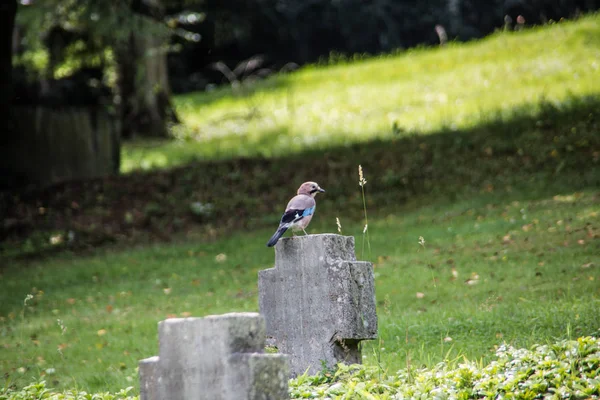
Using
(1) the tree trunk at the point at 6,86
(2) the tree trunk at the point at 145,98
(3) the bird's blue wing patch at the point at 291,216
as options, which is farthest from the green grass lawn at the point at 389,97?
(3) the bird's blue wing patch at the point at 291,216

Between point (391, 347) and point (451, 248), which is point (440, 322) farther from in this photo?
point (451, 248)

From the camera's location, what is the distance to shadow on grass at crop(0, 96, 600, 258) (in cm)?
1575

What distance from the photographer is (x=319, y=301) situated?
20.9 feet

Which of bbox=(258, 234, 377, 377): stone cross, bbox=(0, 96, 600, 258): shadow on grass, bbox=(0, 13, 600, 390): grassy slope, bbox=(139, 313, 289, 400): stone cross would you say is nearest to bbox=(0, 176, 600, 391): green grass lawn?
bbox=(0, 13, 600, 390): grassy slope

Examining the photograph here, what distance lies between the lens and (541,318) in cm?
789

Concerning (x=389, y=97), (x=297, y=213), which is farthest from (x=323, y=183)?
(x=297, y=213)

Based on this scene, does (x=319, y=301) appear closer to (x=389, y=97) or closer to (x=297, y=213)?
(x=297, y=213)

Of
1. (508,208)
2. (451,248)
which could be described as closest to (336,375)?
(451,248)

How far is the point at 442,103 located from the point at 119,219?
9.34m

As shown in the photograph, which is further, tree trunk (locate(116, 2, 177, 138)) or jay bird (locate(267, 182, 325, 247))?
tree trunk (locate(116, 2, 177, 138))

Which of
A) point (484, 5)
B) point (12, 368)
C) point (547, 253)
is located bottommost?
point (12, 368)

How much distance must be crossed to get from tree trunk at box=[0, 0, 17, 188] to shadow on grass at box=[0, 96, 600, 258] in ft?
3.58

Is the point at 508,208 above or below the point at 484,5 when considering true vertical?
below

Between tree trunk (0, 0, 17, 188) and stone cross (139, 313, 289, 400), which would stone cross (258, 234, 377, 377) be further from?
tree trunk (0, 0, 17, 188)
